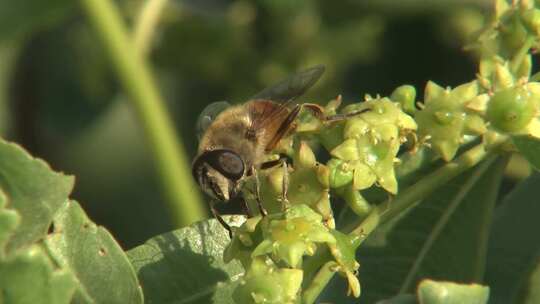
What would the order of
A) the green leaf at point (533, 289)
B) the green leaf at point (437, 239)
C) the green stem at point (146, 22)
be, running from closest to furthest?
1. the green leaf at point (533, 289)
2. the green leaf at point (437, 239)
3. the green stem at point (146, 22)

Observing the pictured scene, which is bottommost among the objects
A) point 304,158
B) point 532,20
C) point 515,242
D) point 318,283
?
point 515,242

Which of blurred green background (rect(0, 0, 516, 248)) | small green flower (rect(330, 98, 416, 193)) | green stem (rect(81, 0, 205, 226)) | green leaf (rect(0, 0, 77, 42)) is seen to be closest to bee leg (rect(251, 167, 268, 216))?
small green flower (rect(330, 98, 416, 193))

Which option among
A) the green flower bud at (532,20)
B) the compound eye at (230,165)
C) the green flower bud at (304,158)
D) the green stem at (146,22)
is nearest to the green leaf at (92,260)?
the green flower bud at (304,158)

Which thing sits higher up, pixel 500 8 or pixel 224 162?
pixel 500 8

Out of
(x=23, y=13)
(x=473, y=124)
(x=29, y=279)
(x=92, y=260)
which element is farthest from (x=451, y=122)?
(x=23, y=13)

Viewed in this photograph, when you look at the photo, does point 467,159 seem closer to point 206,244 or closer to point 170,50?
point 206,244

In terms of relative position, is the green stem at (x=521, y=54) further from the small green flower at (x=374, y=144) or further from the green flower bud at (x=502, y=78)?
the small green flower at (x=374, y=144)

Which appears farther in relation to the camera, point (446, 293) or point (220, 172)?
point (220, 172)

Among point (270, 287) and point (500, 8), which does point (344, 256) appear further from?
point (500, 8)
